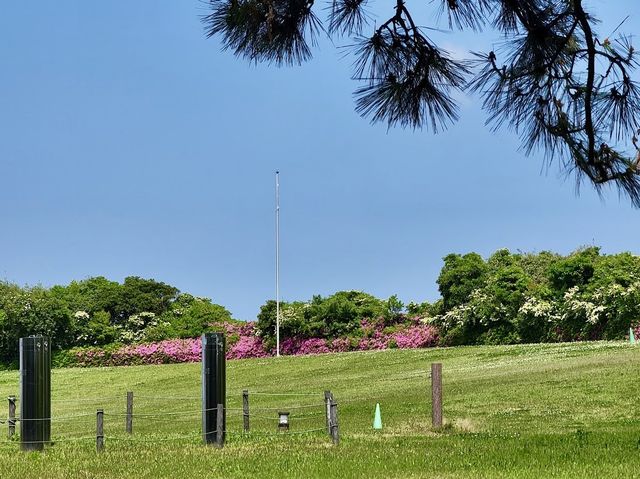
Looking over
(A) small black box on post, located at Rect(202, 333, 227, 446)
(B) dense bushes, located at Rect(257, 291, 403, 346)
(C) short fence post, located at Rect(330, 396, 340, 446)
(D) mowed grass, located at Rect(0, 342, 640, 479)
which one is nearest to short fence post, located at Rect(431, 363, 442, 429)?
(D) mowed grass, located at Rect(0, 342, 640, 479)

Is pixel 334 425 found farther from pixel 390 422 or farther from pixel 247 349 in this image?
pixel 247 349

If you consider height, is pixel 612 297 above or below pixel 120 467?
above

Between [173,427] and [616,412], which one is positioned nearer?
[616,412]

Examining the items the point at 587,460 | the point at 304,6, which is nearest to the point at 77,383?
the point at 587,460

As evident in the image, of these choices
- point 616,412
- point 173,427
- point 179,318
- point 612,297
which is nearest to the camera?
point 616,412

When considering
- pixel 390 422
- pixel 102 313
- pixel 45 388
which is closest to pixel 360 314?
pixel 102 313

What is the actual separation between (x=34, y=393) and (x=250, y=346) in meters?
32.4

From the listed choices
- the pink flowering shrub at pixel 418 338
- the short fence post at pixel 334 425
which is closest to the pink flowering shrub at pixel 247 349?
the pink flowering shrub at pixel 418 338

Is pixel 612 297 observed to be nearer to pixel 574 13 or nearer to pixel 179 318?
pixel 179 318

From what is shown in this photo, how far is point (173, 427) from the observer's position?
19.9 meters

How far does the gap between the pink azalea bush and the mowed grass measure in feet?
20.8

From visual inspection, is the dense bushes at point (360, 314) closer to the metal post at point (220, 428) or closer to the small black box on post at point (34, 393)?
the metal post at point (220, 428)

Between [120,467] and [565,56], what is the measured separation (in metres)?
7.54

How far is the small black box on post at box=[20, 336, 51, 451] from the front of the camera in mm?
14758
